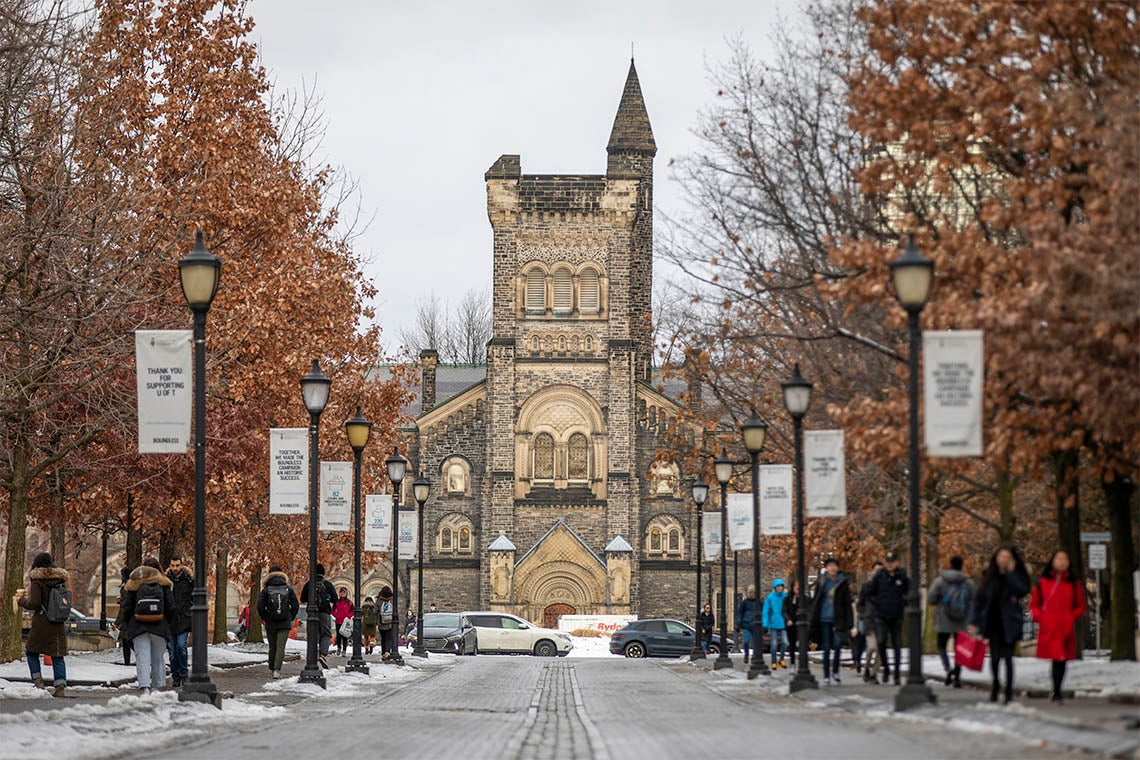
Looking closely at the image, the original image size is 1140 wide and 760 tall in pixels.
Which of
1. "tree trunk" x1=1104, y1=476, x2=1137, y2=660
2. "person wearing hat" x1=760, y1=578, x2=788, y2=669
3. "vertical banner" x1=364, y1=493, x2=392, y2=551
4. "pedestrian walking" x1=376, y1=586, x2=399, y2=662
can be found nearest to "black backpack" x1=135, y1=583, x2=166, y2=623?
"tree trunk" x1=1104, y1=476, x2=1137, y2=660

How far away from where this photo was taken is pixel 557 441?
74.2m

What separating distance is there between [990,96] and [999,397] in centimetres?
389

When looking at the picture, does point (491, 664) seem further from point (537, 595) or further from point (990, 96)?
point (537, 595)

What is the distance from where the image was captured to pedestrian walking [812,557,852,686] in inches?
943

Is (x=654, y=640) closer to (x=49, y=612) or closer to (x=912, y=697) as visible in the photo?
(x=49, y=612)

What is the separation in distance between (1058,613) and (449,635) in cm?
3975

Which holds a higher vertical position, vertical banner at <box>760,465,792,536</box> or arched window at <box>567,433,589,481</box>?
arched window at <box>567,433,589,481</box>

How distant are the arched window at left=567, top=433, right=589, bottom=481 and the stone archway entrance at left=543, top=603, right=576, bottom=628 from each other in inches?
219

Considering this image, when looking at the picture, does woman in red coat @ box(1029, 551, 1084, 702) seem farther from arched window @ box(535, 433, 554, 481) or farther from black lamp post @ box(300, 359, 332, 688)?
arched window @ box(535, 433, 554, 481)

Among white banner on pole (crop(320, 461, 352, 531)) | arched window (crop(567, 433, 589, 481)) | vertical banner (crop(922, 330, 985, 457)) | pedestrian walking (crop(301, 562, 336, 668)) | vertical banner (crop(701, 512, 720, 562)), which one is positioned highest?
arched window (crop(567, 433, 589, 481))

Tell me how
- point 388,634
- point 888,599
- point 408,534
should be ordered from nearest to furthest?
point 888,599 < point 388,634 < point 408,534

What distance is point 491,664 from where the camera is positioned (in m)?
40.4

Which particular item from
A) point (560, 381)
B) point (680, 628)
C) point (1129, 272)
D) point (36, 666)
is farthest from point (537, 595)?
point (1129, 272)

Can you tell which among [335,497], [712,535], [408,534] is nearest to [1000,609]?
[335,497]
